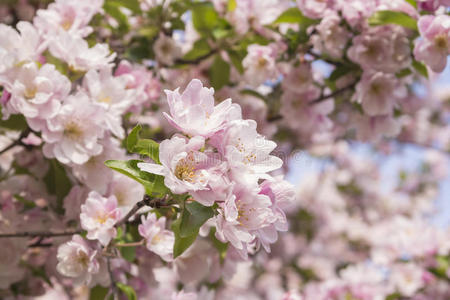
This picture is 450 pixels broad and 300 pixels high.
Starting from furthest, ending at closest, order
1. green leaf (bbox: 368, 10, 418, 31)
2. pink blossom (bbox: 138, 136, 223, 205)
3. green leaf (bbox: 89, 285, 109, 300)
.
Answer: green leaf (bbox: 368, 10, 418, 31) → green leaf (bbox: 89, 285, 109, 300) → pink blossom (bbox: 138, 136, 223, 205)

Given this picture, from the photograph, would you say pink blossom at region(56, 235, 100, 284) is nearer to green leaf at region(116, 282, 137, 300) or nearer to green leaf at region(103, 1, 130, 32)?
green leaf at region(116, 282, 137, 300)

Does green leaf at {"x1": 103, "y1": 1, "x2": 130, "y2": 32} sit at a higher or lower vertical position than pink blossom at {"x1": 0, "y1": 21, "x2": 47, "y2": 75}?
lower

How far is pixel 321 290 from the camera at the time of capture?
2225 mm

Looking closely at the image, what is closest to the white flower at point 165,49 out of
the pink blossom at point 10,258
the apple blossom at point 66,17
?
the apple blossom at point 66,17

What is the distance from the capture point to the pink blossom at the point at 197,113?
3.24ft

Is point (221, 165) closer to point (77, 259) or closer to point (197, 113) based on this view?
point (197, 113)

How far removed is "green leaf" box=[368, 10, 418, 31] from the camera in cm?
157

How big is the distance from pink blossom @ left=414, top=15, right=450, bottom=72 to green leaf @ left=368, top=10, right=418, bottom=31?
9 centimetres

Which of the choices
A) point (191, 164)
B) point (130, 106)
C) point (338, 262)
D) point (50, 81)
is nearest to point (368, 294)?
point (130, 106)

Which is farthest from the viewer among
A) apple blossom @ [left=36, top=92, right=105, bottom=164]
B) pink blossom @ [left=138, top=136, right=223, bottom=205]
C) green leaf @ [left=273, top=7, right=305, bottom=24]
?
green leaf @ [left=273, top=7, right=305, bottom=24]

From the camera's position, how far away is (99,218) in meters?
1.26

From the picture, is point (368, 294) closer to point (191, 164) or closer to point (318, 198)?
point (191, 164)

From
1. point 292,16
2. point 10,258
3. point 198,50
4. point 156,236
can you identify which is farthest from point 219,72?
point 10,258

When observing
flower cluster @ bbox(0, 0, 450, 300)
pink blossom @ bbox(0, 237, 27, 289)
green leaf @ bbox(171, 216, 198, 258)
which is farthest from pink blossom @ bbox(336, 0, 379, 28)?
pink blossom @ bbox(0, 237, 27, 289)
